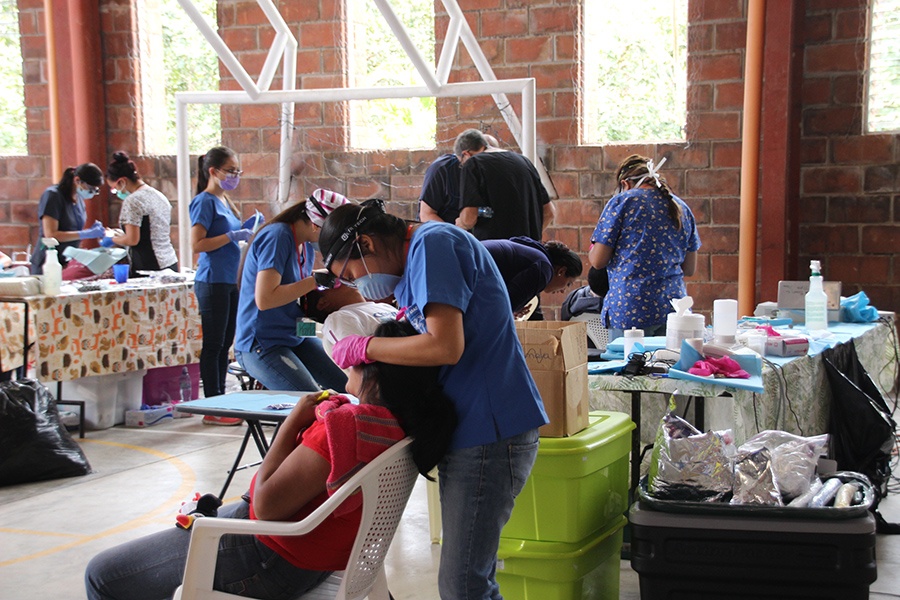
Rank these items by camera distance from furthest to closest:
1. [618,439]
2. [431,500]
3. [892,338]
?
1. [892,338]
2. [431,500]
3. [618,439]

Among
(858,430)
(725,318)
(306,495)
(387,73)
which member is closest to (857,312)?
(858,430)

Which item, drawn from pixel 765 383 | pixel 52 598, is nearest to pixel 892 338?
pixel 765 383

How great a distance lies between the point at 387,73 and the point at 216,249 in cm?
268

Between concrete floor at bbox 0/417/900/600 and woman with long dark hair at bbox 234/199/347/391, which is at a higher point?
woman with long dark hair at bbox 234/199/347/391

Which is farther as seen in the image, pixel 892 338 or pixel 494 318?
pixel 892 338

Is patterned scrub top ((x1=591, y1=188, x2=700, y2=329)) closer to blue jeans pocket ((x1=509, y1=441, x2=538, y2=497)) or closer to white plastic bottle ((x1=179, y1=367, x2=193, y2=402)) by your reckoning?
blue jeans pocket ((x1=509, y1=441, x2=538, y2=497))

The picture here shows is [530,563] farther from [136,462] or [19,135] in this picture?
[19,135]

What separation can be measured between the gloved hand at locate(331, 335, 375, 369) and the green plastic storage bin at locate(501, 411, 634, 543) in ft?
2.56

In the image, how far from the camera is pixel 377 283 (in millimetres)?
2205

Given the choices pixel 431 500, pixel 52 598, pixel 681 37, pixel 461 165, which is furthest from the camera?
pixel 681 37

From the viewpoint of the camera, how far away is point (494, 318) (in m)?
2.09

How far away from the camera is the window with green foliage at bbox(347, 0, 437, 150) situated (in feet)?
23.6

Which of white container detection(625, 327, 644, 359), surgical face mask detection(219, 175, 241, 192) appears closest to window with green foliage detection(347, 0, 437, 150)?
surgical face mask detection(219, 175, 241, 192)

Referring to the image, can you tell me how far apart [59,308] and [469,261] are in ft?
12.4
